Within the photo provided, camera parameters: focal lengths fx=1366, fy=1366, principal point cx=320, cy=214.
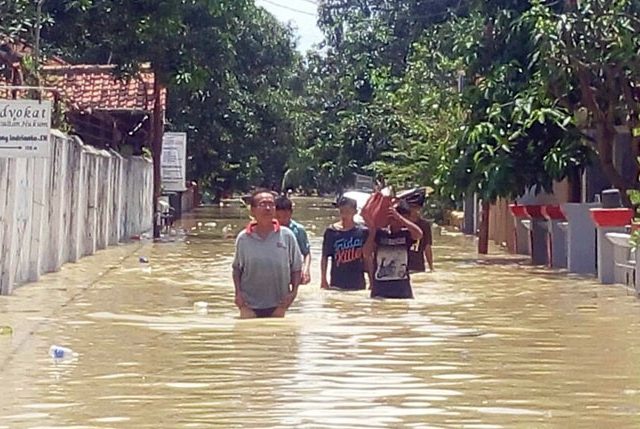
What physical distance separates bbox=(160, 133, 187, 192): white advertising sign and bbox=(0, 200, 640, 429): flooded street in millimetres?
22835

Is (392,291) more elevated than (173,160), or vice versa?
(173,160)

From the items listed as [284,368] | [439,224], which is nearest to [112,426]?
[284,368]

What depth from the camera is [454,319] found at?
1541cm

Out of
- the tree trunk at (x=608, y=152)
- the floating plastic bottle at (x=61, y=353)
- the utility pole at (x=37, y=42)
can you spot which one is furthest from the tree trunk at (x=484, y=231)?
the floating plastic bottle at (x=61, y=353)

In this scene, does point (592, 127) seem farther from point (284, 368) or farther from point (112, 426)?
point (112, 426)

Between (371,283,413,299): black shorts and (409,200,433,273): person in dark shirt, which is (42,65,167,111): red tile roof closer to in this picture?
(409,200,433,273): person in dark shirt

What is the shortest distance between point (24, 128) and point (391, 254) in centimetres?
476

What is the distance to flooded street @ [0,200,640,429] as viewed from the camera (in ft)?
29.6

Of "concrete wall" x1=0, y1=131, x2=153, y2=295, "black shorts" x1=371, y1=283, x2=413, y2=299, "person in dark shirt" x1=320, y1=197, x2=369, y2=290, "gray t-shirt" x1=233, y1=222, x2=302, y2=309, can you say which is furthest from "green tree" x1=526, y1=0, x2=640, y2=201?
"gray t-shirt" x1=233, y1=222, x2=302, y2=309

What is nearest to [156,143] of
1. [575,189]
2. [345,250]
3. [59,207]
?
[575,189]

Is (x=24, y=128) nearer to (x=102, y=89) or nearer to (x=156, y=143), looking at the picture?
(x=102, y=89)

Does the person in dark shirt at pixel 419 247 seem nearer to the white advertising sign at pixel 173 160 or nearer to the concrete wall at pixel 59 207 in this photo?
the concrete wall at pixel 59 207

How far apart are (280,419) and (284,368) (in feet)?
7.41

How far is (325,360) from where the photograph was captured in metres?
11.5
